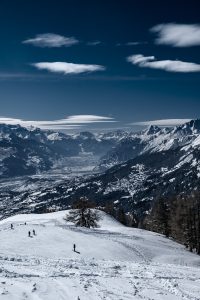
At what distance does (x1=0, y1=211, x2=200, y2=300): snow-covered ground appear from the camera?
2681cm

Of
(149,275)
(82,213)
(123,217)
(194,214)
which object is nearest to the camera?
(149,275)

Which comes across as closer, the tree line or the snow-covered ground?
the snow-covered ground

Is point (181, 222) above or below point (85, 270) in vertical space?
below

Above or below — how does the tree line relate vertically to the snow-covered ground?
below

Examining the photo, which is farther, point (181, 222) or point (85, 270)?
point (181, 222)

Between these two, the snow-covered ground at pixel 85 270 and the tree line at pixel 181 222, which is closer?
the snow-covered ground at pixel 85 270

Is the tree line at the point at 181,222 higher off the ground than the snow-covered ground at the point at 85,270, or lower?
lower

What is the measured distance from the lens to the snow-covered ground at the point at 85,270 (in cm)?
2681

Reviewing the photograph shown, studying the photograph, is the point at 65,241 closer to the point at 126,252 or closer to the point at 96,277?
the point at 126,252

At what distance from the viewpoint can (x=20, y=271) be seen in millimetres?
32031

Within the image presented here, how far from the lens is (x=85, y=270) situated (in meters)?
35.6

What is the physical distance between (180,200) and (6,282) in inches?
3527

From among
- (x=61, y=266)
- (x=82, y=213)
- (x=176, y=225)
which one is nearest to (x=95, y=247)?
(x=61, y=266)

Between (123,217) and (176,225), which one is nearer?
(176,225)
